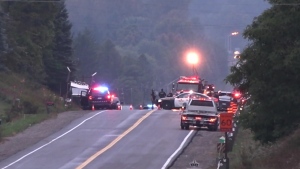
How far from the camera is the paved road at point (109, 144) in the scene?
33.7 meters

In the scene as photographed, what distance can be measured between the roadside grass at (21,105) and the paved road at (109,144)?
2828 millimetres

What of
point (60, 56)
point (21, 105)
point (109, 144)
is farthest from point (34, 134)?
point (60, 56)

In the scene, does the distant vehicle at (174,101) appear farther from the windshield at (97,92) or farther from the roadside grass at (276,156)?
the roadside grass at (276,156)

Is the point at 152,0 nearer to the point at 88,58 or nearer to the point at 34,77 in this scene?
the point at 88,58

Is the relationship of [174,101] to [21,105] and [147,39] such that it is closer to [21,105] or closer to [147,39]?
[21,105]

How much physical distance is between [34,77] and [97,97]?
11.1 meters

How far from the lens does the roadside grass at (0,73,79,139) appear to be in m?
47.8

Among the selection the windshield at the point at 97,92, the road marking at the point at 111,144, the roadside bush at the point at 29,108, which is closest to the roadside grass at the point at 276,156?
the road marking at the point at 111,144

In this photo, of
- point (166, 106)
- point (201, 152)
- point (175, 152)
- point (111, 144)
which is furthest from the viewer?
point (166, 106)

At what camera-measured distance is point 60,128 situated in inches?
1812

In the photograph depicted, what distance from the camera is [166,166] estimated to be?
32625 millimetres

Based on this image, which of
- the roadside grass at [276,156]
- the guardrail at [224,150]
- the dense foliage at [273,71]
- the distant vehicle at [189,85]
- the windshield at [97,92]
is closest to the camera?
the roadside grass at [276,156]

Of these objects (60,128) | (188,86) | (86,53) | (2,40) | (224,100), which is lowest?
(60,128)

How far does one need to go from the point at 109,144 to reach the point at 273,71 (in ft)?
42.5
